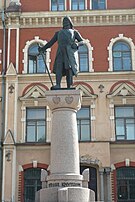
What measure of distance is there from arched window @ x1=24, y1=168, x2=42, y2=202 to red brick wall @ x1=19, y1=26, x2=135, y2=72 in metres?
5.95

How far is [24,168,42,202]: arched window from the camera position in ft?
68.4

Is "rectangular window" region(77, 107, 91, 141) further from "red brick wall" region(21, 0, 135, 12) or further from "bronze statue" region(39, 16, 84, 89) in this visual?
"bronze statue" region(39, 16, 84, 89)

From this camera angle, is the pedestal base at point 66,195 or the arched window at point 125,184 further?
the arched window at point 125,184

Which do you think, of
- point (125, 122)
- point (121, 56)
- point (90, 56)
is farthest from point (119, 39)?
point (125, 122)

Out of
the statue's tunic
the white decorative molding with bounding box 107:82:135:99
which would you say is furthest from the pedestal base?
the white decorative molding with bounding box 107:82:135:99

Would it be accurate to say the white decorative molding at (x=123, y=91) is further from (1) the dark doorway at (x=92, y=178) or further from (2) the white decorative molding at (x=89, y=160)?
(1) the dark doorway at (x=92, y=178)

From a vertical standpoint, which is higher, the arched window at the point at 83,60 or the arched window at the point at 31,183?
the arched window at the point at 83,60

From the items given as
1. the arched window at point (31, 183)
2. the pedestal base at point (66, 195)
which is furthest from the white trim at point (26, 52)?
the pedestal base at point (66, 195)

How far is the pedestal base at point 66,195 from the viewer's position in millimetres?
8742

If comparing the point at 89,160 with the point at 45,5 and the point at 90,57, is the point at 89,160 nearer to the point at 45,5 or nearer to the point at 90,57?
the point at 90,57

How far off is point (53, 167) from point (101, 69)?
1343cm

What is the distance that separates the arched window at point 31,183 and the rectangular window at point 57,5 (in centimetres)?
977

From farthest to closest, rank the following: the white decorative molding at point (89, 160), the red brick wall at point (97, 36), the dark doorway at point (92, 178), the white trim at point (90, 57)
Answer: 1. the red brick wall at point (97, 36)
2. the white trim at point (90, 57)
3. the dark doorway at point (92, 178)
4. the white decorative molding at point (89, 160)

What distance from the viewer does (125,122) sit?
21672 millimetres
